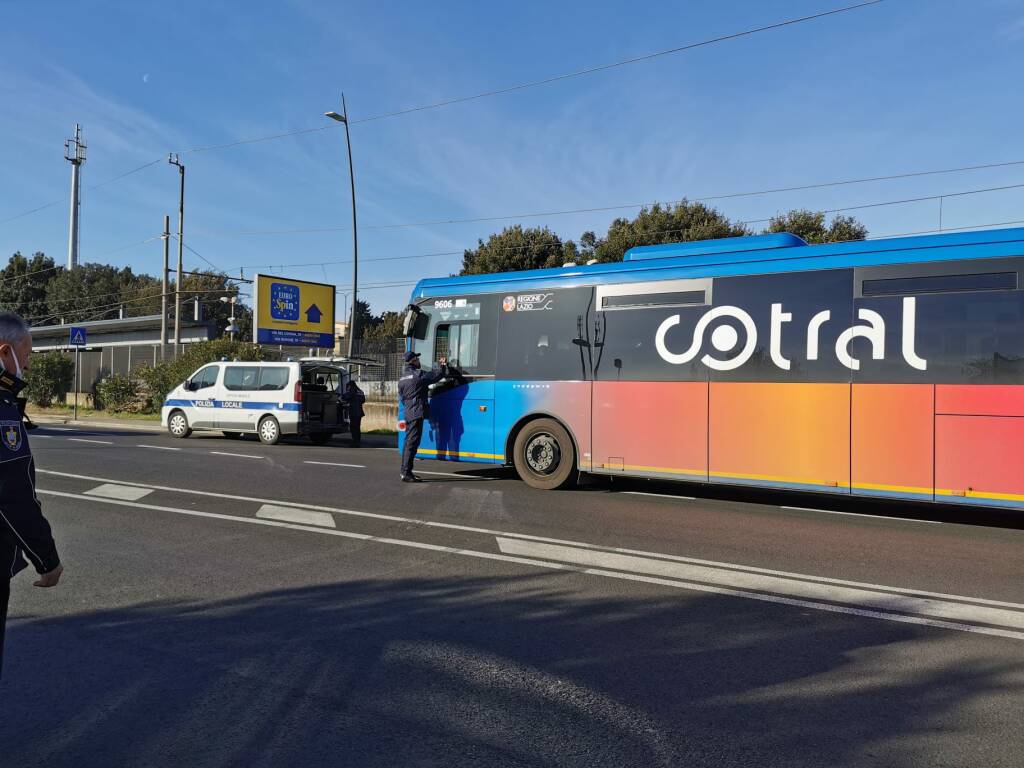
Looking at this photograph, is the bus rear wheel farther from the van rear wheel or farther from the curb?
the curb

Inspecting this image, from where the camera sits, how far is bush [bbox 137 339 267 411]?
26.8 meters

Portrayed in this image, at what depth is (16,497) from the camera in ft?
8.96

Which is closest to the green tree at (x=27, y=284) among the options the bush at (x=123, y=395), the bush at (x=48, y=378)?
the bush at (x=48, y=378)

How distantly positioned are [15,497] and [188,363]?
86.1 feet

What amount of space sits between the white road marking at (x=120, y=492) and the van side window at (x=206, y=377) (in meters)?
9.06

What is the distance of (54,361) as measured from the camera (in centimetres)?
3369

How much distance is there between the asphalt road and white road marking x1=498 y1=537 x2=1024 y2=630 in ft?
0.09

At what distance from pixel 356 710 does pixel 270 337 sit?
93.5 ft

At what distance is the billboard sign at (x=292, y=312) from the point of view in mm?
29859

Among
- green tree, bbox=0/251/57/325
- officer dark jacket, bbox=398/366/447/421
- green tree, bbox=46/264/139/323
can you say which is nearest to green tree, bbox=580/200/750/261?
officer dark jacket, bbox=398/366/447/421

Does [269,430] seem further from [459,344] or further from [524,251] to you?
[524,251]

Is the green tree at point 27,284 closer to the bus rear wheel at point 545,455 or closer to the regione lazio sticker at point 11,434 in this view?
the bus rear wheel at point 545,455

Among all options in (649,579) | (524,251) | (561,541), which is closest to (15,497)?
(649,579)

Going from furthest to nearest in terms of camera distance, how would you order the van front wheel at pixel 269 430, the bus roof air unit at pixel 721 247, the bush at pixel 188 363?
the bush at pixel 188 363, the van front wheel at pixel 269 430, the bus roof air unit at pixel 721 247
